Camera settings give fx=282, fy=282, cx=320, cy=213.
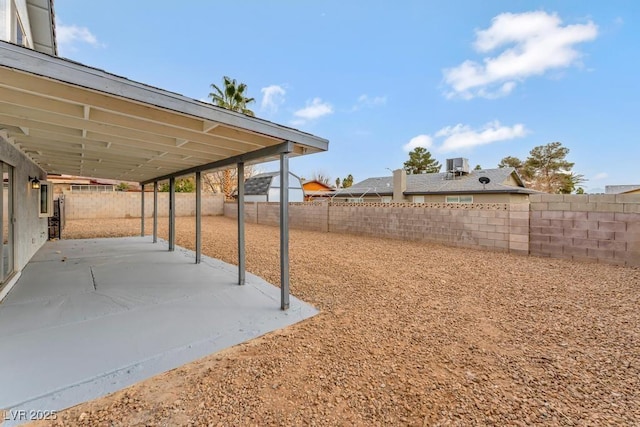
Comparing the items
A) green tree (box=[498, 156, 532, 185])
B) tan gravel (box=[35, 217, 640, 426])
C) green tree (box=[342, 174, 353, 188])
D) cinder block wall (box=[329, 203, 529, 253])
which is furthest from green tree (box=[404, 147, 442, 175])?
tan gravel (box=[35, 217, 640, 426])

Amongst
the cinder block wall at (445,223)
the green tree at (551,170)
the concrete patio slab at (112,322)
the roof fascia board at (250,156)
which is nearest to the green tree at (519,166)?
the green tree at (551,170)

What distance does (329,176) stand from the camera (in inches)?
1767

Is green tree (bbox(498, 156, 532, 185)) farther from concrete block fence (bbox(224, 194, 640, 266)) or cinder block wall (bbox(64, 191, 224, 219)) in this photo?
cinder block wall (bbox(64, 191, 224, 219))

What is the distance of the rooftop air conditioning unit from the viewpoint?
18641 millimetres

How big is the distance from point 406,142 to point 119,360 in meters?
30.3

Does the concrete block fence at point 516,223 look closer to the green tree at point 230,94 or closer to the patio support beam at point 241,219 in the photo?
the patio support beam at point 241,219

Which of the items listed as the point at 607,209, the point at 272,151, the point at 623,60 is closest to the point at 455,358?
the point at 272,151

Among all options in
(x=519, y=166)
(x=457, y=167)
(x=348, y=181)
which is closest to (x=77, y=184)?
(x=457, y=167)

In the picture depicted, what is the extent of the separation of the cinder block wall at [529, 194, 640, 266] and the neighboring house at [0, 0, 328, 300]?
598cm

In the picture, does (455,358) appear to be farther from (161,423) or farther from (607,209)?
(607,209)

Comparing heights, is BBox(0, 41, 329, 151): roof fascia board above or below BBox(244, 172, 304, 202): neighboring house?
below

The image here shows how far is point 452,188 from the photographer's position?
16.8 m

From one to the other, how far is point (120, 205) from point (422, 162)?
25.9 m

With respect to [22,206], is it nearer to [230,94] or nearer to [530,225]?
[530,225]
